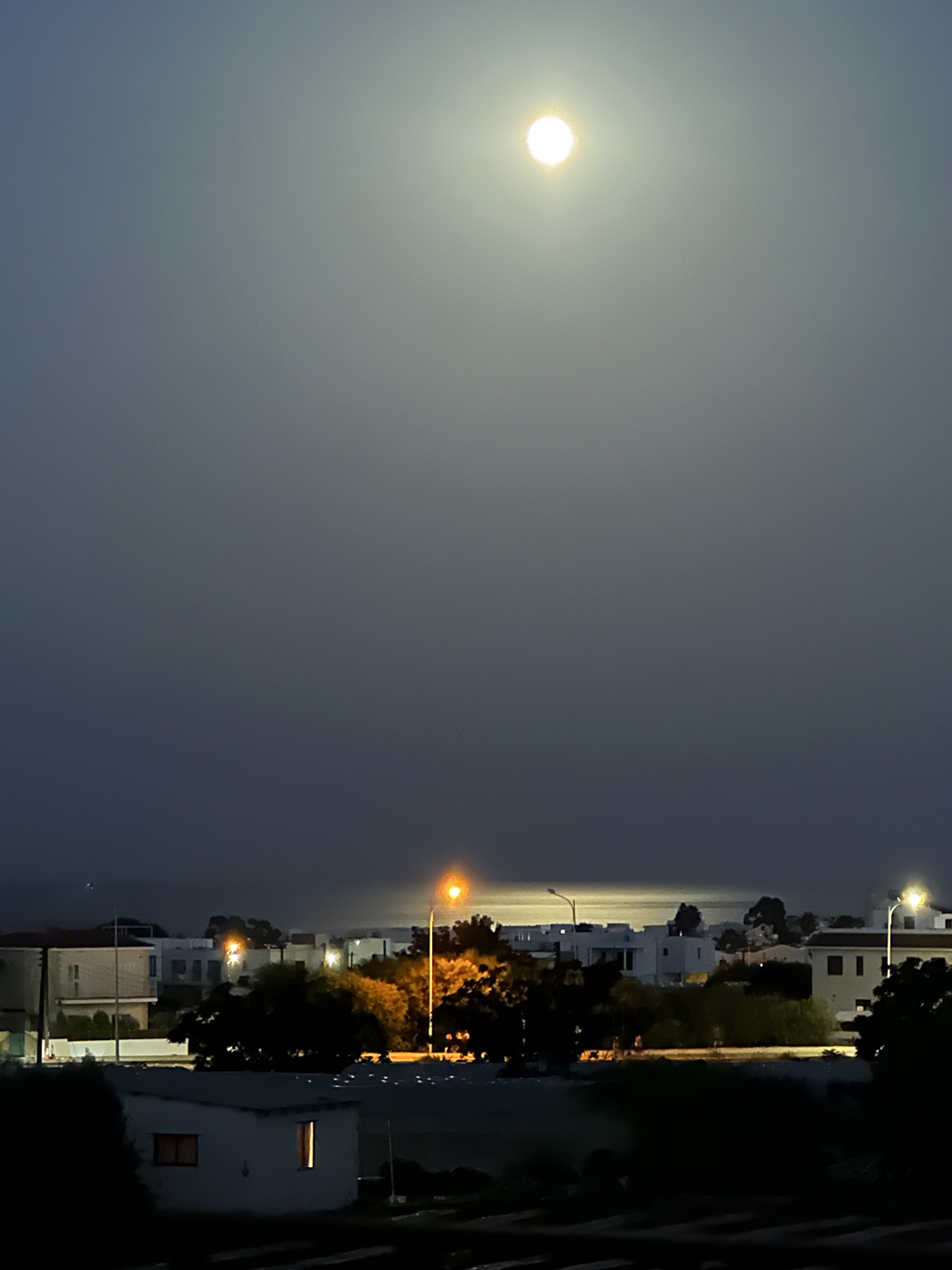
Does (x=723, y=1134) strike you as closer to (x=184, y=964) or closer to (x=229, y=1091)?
(x=229, y=1091)

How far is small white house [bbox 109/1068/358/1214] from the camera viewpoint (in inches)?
1035

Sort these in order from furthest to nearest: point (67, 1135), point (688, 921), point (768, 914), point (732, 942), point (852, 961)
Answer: point (768, 914) < point (688, 921) < point (732, 942) < point (852, 961) < point (67, 1135)

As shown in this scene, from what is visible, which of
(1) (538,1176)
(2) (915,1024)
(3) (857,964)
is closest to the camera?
(1) (538,1176)

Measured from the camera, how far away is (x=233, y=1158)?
26422mm

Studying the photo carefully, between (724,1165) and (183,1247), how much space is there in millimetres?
23303

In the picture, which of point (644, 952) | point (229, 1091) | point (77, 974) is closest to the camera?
point (229, 1091)

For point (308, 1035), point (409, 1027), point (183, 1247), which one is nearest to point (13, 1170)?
point (183, 1247)

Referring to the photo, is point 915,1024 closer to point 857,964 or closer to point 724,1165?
point 724,1165

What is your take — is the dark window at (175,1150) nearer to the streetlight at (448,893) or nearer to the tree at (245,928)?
the streetlight at (448,893)

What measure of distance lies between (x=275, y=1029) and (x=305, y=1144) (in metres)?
20.7

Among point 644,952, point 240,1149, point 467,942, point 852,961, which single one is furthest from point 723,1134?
point 644,952

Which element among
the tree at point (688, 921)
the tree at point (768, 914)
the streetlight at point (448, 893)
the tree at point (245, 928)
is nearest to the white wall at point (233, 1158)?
the streetlight at point (448, 893)

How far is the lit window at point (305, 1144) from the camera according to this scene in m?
26.6

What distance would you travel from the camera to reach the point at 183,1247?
498 cm
